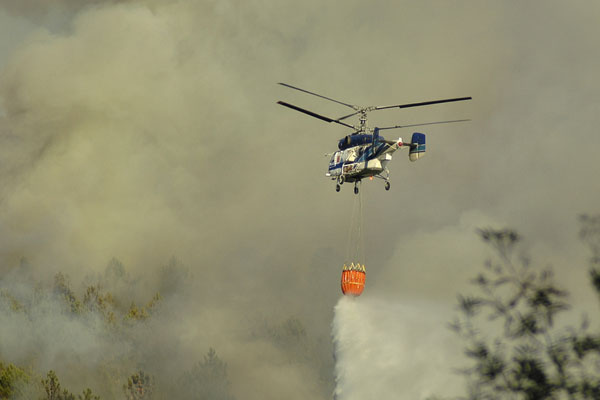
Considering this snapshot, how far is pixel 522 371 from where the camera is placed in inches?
939

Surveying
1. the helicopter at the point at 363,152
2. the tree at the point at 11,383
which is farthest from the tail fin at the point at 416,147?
the tree at the point at 11,383

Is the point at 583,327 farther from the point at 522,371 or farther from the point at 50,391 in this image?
the point at 50,391

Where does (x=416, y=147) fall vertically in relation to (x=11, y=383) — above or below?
above

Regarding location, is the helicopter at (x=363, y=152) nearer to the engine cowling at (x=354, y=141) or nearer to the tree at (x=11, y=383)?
the engine cowling at (x=354, y=141)

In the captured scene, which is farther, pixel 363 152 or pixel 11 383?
pixel 11 383

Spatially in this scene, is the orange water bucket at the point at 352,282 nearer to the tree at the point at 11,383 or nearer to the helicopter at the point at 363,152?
the helicopter at the point at 363,152

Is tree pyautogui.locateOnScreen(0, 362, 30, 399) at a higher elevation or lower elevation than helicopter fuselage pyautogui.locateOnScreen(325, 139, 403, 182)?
lower

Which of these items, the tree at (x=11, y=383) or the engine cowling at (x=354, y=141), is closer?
the engine cowling at (x=354, y=141)

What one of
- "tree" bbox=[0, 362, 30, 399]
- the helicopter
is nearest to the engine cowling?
the helicopter

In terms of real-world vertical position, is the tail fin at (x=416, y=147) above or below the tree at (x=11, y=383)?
above

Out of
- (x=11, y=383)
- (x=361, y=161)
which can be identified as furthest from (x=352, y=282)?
(x=11, y=383)

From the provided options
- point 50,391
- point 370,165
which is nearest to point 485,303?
point 370,165

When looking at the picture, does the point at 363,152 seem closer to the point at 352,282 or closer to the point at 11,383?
the point at 352,282

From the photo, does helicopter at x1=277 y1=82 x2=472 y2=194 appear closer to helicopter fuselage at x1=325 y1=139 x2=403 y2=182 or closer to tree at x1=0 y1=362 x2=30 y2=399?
helicopter fuselage at x1=325 y1=139 x2=403 y2=182
